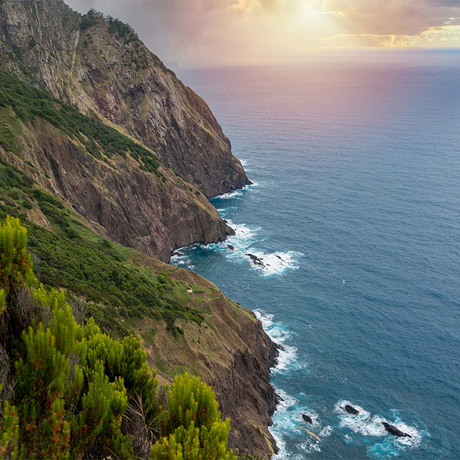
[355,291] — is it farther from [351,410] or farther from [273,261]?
[351,410]

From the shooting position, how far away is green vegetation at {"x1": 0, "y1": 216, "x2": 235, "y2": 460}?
39.1ft

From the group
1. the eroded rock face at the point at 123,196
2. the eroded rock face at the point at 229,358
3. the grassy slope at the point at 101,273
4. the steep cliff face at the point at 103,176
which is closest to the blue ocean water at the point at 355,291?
the eroded rock face at the point at 229,358

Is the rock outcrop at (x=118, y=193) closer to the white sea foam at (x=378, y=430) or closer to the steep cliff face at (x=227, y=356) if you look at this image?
the steep cliff face at (x=227, y=356)

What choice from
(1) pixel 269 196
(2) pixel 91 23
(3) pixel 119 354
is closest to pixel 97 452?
(3) pixel 119 354

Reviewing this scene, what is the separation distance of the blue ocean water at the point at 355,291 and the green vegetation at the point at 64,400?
43741mm

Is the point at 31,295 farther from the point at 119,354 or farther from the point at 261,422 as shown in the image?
the point at 261,422

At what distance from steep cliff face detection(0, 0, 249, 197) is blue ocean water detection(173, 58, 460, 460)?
13465 mm

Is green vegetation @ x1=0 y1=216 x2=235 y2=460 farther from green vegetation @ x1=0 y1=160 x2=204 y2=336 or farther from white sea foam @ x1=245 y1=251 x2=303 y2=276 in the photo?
white sea foam @ x1=245 y1=251 x2=303 y2=276

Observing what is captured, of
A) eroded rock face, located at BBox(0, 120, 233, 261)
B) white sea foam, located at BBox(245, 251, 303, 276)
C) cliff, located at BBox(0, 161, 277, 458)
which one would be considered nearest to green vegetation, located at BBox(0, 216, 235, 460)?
cliff, located at BBox(0, 161, 277, 458)

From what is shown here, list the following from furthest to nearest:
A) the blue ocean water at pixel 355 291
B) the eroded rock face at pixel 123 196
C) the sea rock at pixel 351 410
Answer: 1. the eroded rock face at pixel 123 196
2. the sea rock at pixel 351 410
3. the blue ocean water at pixel 355 291

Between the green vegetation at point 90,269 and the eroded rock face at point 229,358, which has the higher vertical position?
the green vegetation at point 90,269

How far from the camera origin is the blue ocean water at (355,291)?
56.9 m

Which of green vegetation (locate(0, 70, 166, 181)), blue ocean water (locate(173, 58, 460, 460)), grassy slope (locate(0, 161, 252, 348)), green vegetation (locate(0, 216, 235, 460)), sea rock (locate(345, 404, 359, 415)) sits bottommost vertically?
sea rock (locate(345, 404, 359, 415))

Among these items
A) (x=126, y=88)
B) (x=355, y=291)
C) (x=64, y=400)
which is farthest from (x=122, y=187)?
(x=64, y=400)
